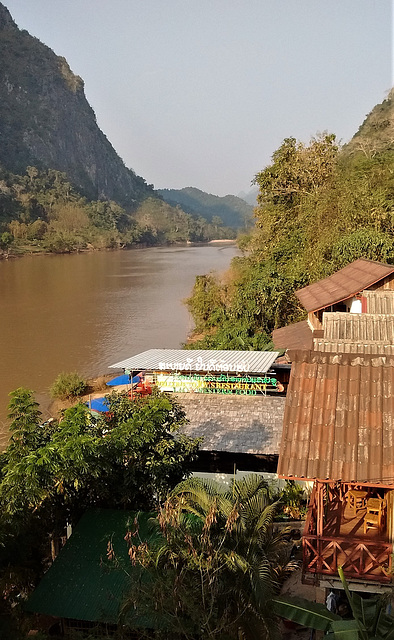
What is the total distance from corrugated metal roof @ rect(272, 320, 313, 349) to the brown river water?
281 inches

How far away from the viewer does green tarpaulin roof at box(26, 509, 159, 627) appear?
4.73 metres

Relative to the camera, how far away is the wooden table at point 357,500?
19.7 ft

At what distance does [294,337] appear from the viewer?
12.8 metres

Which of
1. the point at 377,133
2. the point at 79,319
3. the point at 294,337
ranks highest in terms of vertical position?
the point at 377,133

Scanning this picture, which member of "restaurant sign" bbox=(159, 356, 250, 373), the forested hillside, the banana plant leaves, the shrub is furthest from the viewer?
the forested hillside

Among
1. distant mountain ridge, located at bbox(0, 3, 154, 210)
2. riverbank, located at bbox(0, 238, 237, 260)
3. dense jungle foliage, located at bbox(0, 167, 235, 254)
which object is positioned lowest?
riverbank, located at bbox(0, 238, 237, 260)

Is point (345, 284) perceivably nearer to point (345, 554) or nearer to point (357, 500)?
point (357, 500)

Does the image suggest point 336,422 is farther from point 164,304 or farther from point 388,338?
point 164,304

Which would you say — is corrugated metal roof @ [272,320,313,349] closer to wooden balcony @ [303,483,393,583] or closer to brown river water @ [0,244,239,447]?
wooden balcony @ [303,483,393,583]

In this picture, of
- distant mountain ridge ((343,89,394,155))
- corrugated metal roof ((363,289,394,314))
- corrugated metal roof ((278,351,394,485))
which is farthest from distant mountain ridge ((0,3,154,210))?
corrugated metal roof ((278,351,394,485))

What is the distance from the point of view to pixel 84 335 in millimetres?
23000

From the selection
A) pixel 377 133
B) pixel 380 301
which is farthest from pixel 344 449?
pixel 377 133

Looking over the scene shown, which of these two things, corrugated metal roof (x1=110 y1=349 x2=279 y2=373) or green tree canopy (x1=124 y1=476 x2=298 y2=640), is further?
corrugated metal roof (x1=110 y1=349 x2=279 y2=373)

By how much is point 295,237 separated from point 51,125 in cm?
11761
